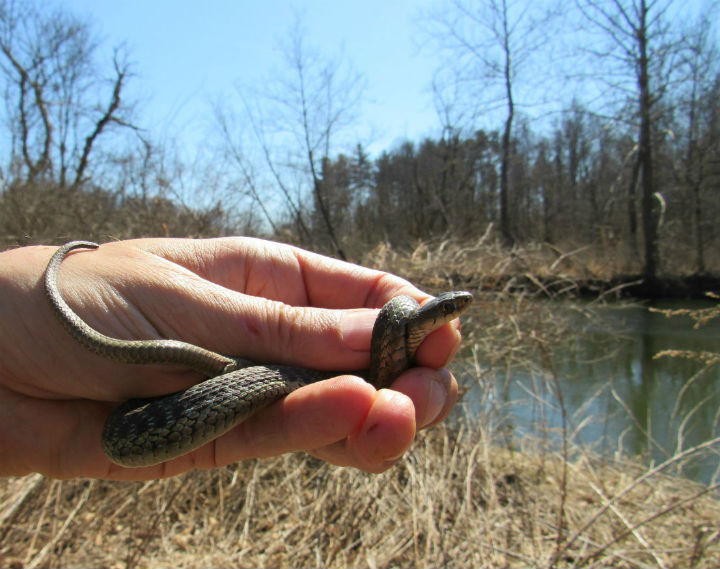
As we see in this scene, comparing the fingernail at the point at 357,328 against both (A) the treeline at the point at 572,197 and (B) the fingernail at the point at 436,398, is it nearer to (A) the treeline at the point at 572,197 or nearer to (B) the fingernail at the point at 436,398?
(B) the fingernail at the point at 436,398

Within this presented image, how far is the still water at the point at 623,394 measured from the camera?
616 cm

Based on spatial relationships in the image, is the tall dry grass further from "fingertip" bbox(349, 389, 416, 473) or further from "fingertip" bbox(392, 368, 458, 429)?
"fingertip" bbox(349, 389, 416, 473)

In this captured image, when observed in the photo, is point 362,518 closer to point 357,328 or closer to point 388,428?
point 357,328

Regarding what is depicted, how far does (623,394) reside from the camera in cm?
925

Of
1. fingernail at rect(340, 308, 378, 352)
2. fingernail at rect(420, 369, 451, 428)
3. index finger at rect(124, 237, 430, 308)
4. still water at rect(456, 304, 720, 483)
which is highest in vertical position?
index finger at rect(124, 237, 430, 308)

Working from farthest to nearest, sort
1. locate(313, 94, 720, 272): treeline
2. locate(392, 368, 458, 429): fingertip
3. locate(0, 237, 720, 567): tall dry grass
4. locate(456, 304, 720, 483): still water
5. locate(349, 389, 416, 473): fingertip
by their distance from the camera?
locate(313, 94, 720, 272): treeline < locate(456, 304, 720, 483): still water < locate(0, 237, 720, 567): tall dry grass < locate(392, 368, 458, 429): fingertip < locate(349, 389, 416, 473): fingertip

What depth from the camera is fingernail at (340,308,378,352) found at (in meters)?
2.07

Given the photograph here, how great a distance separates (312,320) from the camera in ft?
6.64

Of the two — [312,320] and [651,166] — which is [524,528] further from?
[651,166]

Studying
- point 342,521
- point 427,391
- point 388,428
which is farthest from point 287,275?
point 342,521

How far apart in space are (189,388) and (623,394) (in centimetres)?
946

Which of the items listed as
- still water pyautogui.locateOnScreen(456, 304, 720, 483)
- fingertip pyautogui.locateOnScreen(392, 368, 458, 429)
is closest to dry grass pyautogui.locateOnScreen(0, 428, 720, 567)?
still water pyautogui.locateOnScreen(456, 304, 720, 483)

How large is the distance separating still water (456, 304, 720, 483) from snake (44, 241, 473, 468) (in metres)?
3.40

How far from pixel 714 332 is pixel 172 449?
11066 mm
